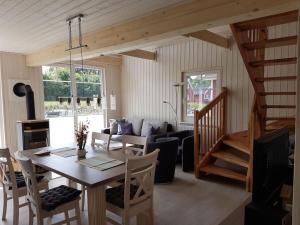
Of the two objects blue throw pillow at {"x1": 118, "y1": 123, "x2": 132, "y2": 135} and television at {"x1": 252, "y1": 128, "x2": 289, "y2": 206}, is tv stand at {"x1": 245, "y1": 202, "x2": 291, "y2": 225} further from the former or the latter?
blue throw pillow at {"x1": 118, "y1": 123, "x2": 132, "y2": 135}

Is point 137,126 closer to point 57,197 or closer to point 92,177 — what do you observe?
point 57,197

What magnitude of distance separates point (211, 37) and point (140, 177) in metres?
3.10

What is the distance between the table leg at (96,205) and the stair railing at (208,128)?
2448 millimetres

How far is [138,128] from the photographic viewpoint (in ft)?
20.2

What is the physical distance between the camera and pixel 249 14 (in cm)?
218

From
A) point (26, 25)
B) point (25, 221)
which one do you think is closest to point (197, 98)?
point (26, 25)

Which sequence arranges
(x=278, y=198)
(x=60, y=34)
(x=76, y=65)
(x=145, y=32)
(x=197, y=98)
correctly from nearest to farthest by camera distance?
1. (x=278, y=198)
2. (x=145, y=32)
3. (x=60, y=34)
4. (x=197, y=98)
5. (x=76, y=65)

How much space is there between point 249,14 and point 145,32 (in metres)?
1.24

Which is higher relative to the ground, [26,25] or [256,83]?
[26,25]

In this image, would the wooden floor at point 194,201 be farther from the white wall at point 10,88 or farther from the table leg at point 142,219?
the white wall at point 10,88

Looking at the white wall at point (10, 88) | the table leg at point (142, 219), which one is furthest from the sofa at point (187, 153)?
the white wall at point (10, 88)

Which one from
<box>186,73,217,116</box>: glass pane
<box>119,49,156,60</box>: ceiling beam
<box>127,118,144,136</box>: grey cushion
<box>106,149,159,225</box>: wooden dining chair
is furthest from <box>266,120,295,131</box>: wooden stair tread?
<box>119,49,156,60</box>: ceiling beam

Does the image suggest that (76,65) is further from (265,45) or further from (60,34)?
(265,45)

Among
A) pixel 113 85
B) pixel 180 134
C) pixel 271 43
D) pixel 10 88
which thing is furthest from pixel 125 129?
pixel 271 43
